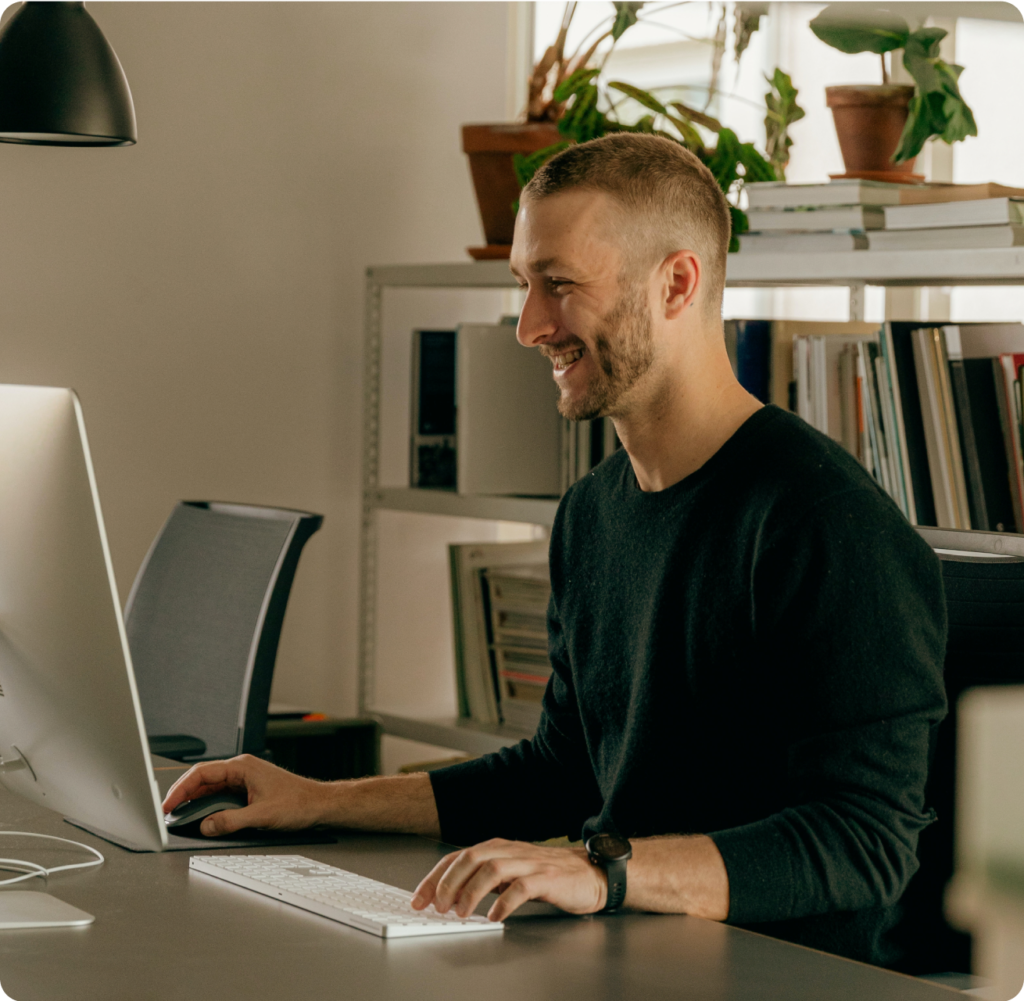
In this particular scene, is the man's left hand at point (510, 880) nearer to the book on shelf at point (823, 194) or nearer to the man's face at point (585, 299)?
the man's face at point (585, 299)

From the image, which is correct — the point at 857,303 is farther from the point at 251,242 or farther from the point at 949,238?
the point at 251,242

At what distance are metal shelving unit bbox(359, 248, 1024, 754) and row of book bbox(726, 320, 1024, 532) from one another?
9 cm

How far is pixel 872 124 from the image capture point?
224cm

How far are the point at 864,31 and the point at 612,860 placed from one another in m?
1.56

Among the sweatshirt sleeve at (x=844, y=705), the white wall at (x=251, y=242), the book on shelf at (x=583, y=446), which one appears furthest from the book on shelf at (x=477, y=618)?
the sweatshirt sleeve at (x=844, y=705)

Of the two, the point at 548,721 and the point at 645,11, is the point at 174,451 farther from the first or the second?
the point at 548,721

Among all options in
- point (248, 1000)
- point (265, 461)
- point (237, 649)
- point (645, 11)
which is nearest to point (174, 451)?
point (265, 461)

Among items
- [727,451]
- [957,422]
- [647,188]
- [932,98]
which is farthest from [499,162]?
[727,451]

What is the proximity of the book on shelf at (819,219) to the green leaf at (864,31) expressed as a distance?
0.24 m

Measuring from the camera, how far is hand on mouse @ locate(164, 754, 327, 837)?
130cm

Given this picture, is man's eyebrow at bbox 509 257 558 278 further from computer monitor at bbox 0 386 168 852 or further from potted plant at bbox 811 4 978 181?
potted plant at bbox 811 4 978 181

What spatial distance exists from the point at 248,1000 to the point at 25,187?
2.23 meters

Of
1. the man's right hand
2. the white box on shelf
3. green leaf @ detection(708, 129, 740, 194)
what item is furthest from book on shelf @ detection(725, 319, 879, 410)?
the man's right hand

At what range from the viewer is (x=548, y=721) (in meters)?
1.54
